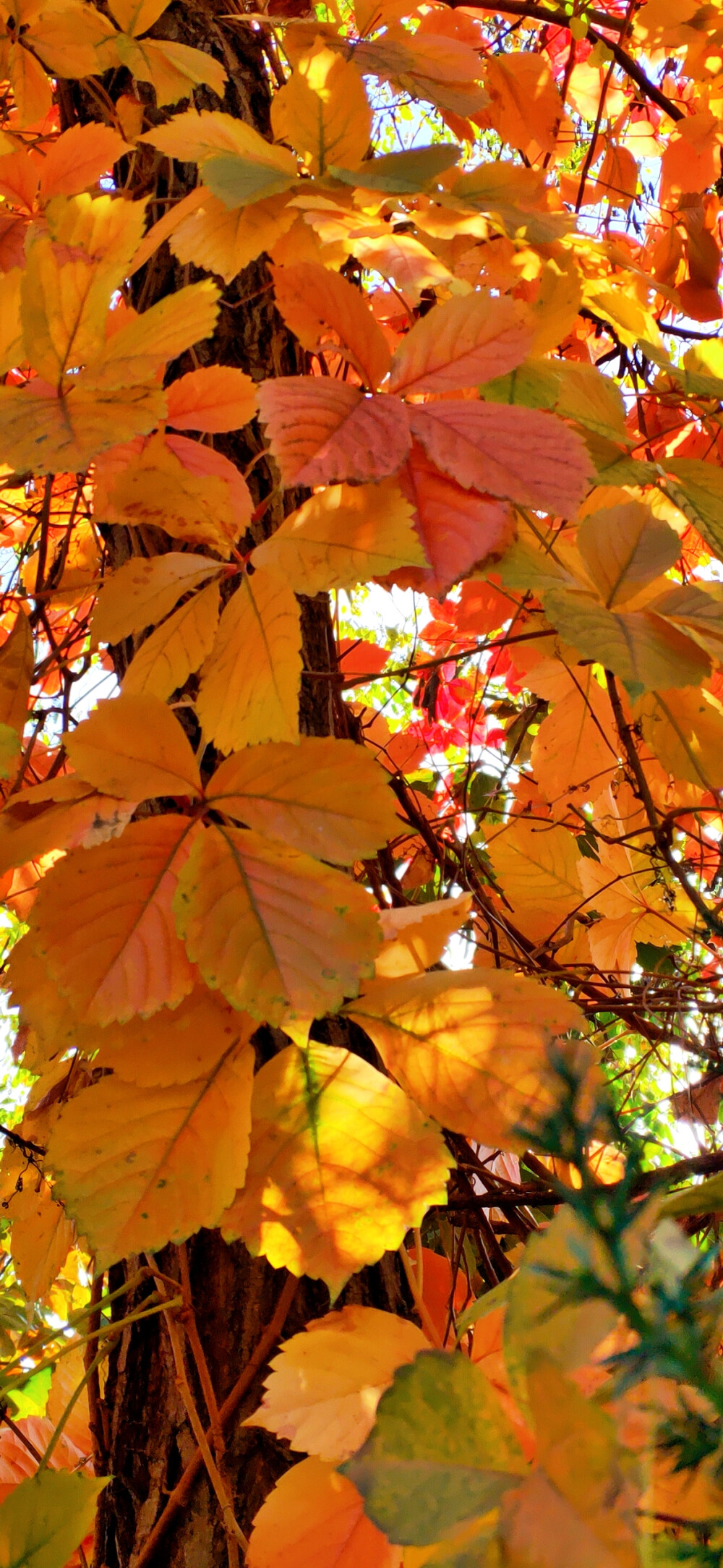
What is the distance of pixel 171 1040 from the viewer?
443 mm

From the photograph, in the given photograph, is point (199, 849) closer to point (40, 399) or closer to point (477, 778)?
point (40, 399)

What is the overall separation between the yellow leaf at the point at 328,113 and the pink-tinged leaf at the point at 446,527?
250 millimetres

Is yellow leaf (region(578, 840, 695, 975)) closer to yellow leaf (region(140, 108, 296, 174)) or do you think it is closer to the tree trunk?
the tree trunk

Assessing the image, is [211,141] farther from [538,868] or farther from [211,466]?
[538,868]

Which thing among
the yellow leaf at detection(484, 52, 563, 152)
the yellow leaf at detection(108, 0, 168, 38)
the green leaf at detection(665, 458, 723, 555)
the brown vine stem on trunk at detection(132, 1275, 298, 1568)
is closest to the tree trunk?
the brown vine stem on trunk at detection(132, 1275, 298, 1568)

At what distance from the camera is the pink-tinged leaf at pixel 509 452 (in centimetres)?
44

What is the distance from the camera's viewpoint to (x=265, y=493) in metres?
0.73

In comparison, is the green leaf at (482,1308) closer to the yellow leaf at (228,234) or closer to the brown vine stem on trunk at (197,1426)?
the brown vine stem on trunk at (197,1426)

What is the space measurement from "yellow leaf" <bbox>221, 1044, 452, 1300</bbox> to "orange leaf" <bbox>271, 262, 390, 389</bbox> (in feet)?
1.07

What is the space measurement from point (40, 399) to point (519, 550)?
0.22 meters

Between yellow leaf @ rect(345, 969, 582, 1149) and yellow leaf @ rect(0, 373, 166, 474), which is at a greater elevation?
yellow leaf @ rect(0, 373, 166, 474)

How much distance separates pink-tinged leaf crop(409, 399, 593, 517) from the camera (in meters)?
0.44

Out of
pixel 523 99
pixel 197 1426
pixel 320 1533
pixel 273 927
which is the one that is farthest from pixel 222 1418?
pixel 523 99

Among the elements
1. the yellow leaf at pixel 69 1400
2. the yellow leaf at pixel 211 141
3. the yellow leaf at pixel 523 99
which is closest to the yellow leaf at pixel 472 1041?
the yellow leaf at pixel 69 1400
